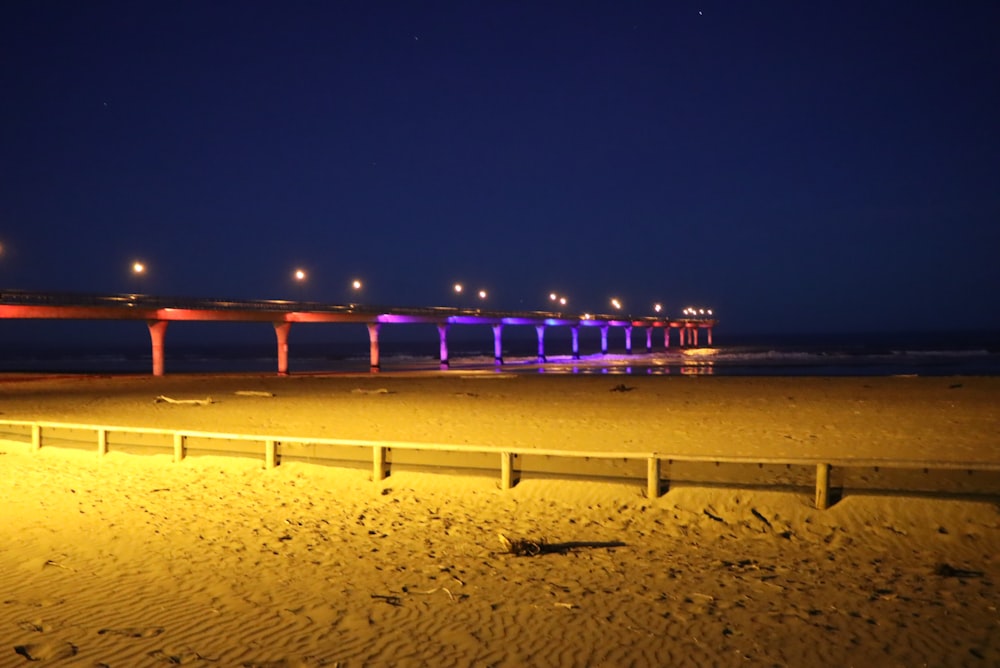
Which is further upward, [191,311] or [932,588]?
[191,311]

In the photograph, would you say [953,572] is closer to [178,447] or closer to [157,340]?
[178,447]

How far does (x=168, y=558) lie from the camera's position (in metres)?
9.11

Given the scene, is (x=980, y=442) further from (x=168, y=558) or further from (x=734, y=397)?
(x=168, y=558)

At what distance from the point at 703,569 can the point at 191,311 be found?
54.0m

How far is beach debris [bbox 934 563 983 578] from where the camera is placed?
8.27m

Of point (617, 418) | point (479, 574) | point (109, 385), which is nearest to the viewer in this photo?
point (479, 574)

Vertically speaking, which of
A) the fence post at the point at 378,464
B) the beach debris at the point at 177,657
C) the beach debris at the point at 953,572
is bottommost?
the beach debris at the point at 953,572

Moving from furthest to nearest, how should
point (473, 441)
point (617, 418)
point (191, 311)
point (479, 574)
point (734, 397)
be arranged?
point (191, 311), point (734, 397), point (617, 418), point (473, 441), point (479, 574)

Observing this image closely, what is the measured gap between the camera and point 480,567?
878 cm

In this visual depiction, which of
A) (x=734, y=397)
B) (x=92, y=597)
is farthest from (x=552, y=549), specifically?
(x=734, y=397)

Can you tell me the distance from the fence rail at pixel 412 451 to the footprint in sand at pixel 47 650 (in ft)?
21.7

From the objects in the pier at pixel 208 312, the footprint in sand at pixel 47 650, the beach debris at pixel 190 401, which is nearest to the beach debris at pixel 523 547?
the footprint in sand at pixel 47 650

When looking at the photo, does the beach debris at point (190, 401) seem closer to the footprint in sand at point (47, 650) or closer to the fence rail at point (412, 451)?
the fence rail at point (412, 451)

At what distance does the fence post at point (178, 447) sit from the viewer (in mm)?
14633
